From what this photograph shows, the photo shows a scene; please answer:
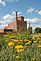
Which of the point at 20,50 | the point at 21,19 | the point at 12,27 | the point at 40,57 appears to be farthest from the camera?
the point at 12,27

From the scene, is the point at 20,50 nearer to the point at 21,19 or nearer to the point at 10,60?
the point at 10,60

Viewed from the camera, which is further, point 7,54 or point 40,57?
point 7,54

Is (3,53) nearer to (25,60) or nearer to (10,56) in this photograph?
(10,56)

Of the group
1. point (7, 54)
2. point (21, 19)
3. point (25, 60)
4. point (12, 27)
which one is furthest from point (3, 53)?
point (12, 27)

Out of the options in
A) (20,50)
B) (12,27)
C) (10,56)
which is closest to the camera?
(10,56)

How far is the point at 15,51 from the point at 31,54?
391 millimetres

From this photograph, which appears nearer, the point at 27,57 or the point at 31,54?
the point at 27,57

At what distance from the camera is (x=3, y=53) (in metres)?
3.83

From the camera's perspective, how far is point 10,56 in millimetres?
3623

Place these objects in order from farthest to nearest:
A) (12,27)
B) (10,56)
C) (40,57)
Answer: (12,27)
(10,56)
(40,57)

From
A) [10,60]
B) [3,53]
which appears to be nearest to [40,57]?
[10,60]

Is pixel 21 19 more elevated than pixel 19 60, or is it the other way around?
pixel 21 19

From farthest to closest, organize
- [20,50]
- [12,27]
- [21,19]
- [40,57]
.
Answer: [12,27] → [21,19] → [20,50] → [40,57]

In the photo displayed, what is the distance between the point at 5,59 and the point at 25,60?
0.37m
